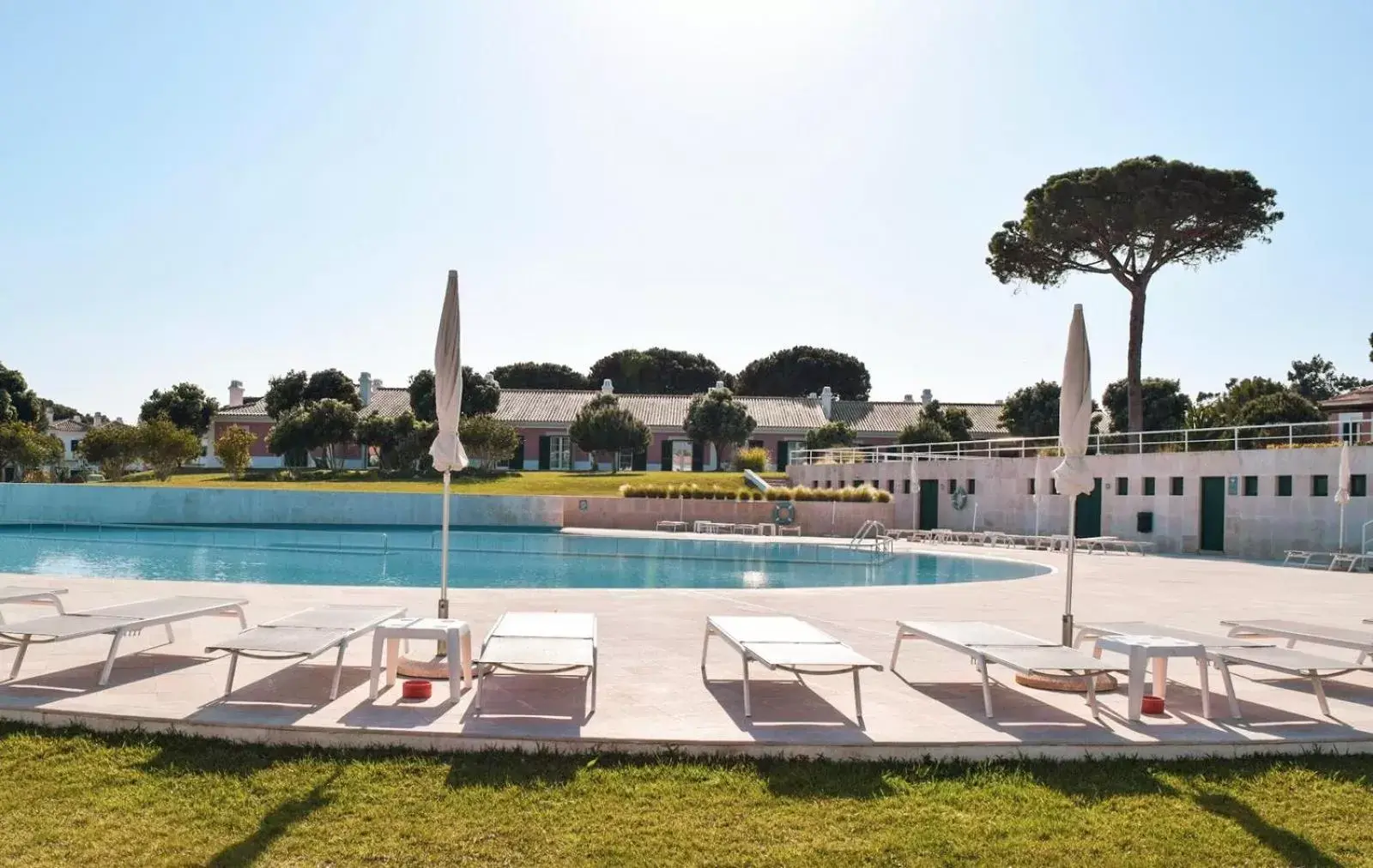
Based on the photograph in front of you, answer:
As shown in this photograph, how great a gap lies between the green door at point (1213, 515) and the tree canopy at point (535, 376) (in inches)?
2101

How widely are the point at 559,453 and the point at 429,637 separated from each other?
141 ft

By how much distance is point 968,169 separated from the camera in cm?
1616

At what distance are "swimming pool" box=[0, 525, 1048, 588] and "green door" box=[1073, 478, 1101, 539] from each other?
251 inches

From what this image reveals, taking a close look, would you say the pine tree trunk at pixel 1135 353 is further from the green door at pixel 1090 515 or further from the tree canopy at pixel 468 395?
the tree canopy at pixel 468 395

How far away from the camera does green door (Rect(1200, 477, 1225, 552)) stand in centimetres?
2133

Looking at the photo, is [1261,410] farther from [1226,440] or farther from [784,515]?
[784,515]

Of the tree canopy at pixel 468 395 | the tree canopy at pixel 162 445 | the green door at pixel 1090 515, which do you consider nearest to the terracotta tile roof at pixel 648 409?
the tree canopy at pixel 468 395

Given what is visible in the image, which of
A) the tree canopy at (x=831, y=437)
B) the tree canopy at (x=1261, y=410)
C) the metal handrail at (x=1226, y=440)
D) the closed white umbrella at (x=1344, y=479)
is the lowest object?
the closed white umbrella at (x=1344, y=479)

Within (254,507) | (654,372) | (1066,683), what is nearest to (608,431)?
(254,507)

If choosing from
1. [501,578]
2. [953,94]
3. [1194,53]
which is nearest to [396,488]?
[501,578]

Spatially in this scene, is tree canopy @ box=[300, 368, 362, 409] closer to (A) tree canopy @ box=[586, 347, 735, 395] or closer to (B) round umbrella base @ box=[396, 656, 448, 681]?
(A) tree canopy @ box=[586, 347, 735, 395]

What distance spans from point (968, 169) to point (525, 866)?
589 inches

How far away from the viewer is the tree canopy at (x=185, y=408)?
54031 mm

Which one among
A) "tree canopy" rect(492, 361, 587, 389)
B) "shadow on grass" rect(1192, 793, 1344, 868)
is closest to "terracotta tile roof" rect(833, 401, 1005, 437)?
"tree canopy" rect(492, 361, 587, 389)
